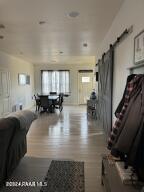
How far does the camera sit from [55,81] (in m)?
11.4

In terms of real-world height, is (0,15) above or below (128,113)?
above

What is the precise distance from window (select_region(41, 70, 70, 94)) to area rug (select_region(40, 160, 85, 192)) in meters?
8.43

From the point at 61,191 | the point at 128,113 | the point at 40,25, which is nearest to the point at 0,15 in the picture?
the point at 40,25

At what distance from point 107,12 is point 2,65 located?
5036mm

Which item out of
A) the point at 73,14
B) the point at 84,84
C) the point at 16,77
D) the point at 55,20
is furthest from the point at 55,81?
the point at 73,14

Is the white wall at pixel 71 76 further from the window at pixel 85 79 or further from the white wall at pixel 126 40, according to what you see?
the white wall at pixel 126 40

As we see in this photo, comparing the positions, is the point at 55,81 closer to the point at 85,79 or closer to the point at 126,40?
the point at 85,79

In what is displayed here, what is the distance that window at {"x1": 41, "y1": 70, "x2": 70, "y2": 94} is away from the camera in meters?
11.4

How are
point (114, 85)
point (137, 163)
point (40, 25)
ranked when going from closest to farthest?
point (137, 163)
point (114, 85)
point (40, 25)

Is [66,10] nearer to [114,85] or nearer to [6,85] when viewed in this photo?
[114,85]

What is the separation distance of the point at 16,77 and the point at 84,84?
4525 mm

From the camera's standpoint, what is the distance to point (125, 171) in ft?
6.09

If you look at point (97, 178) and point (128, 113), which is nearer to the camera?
point (128, 113)

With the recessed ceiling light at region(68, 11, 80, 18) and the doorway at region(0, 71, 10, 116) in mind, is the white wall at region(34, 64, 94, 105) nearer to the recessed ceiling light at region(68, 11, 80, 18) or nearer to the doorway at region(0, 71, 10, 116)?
the doorway at region(0, 71, 10, 116)
